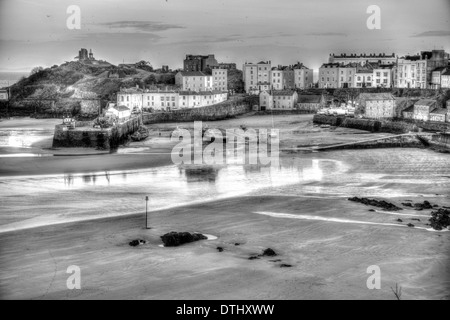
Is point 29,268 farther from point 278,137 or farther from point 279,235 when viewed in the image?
point 278,137

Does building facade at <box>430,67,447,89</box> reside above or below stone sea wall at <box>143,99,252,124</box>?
above

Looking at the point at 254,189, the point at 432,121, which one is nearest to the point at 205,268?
the point at 254,189

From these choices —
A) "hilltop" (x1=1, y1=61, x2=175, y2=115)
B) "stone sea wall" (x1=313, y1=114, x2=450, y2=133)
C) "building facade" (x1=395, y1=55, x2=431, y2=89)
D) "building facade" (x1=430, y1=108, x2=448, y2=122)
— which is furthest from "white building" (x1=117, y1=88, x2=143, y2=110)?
"building facade" (x1=395, y1=55, x2=431, y2=89)

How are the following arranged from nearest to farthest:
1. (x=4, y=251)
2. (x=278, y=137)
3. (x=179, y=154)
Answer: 1. (x=4, y=251)
2. (x=179, y=154)
3. (x=278, y=137)

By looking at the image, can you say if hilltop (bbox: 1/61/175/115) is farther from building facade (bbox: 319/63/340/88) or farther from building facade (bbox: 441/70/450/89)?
building facade (bbox: 441/70/450/89)

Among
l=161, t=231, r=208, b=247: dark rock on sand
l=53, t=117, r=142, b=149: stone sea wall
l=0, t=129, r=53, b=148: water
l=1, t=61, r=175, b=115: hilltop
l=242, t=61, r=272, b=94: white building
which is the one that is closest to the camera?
l=161, t=231, r=208, b=247: dark rock on sand

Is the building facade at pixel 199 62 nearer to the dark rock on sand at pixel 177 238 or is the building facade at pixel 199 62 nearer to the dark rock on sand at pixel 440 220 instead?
the dark rock on sand at pixel 440 220
